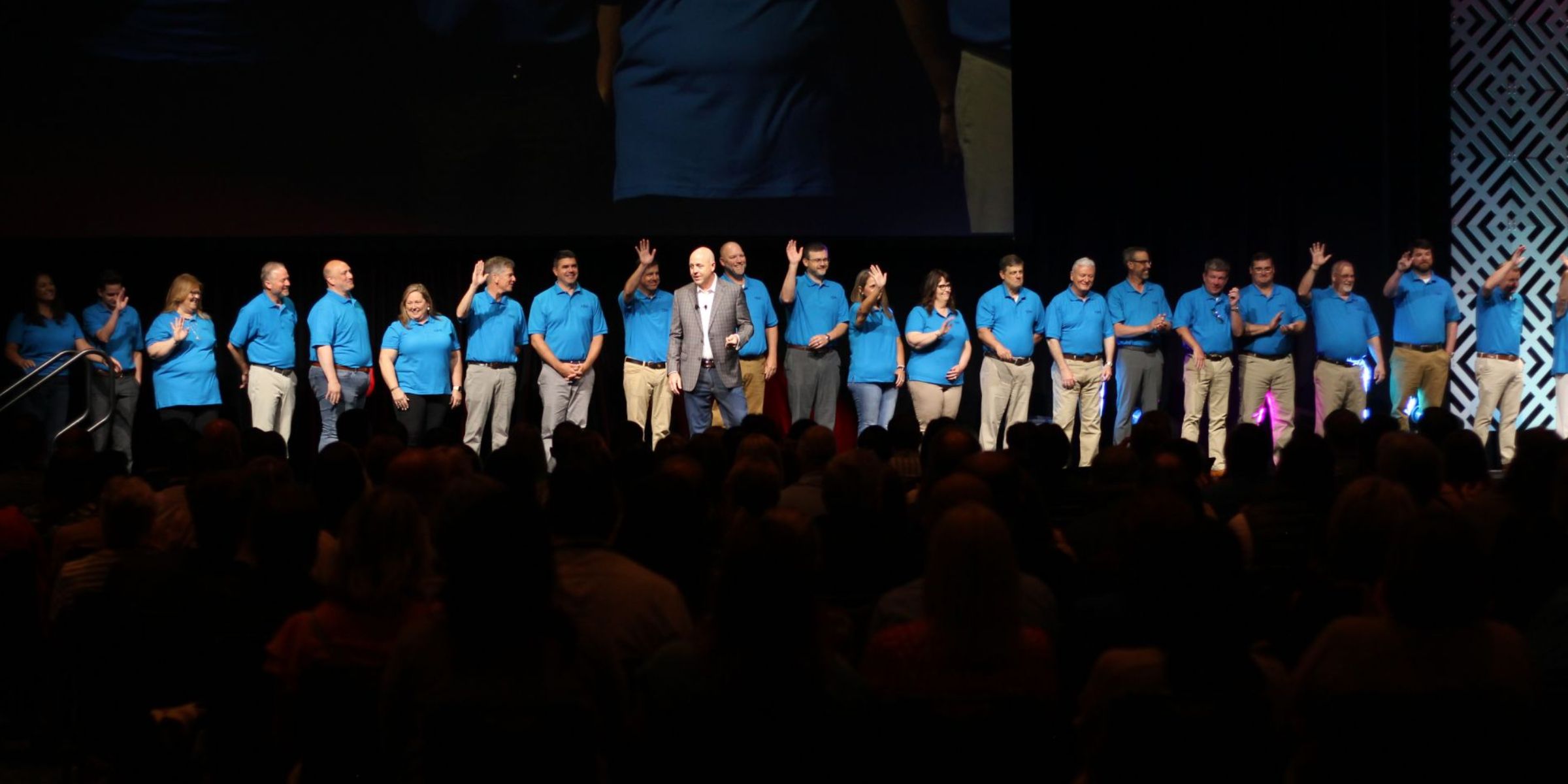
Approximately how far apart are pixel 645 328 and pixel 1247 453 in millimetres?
5104

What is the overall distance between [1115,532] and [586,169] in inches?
274

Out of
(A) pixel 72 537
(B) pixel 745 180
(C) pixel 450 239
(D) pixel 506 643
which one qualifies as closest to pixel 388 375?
(C) pixel 450 239

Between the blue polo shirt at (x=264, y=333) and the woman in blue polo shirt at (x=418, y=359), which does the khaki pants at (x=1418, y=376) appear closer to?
the woman in blue polo shirt at (x=418, y=359)

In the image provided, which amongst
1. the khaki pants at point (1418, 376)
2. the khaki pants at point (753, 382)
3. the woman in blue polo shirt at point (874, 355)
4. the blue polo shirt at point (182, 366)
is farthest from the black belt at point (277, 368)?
the khaki pants at point (1418, 376)

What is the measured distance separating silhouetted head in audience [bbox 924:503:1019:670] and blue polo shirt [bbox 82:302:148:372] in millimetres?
7633

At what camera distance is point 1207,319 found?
31.5 ft

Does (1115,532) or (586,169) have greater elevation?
(586,169)

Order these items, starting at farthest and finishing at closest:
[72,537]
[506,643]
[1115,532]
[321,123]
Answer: [321,123] < [72,537] < [1115,532] < [506,643]

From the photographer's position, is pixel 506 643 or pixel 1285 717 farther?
pixel 1285 717

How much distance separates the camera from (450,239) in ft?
32.1

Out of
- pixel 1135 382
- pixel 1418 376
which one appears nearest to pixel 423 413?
pixel 1135 382

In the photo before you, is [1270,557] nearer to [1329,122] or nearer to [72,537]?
[72,537]

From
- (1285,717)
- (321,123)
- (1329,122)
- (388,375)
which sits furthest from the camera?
(1329,122)

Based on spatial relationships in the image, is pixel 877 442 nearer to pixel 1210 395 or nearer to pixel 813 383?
pixel 813 383
